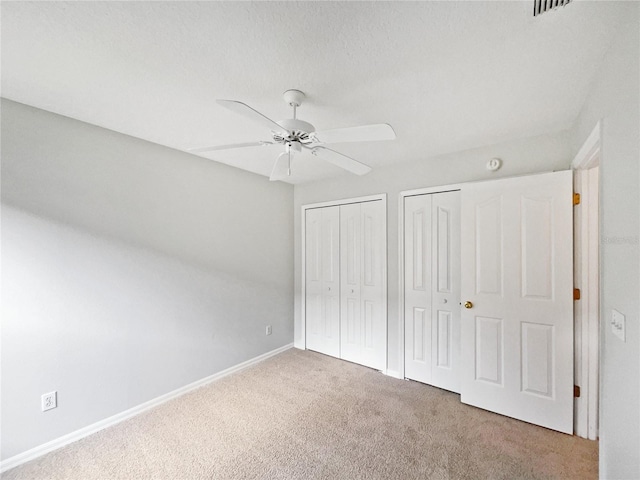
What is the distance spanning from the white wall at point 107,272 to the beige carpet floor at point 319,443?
0.33 m

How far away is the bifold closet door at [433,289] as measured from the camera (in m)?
2.66

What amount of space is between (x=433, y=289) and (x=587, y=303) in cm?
112

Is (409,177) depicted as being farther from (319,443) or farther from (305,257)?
(319,443)

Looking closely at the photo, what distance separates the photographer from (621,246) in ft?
3.84

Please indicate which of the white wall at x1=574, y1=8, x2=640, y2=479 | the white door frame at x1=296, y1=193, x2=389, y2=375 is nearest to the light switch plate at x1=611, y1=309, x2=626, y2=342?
the white wall at x1=574, y1=8, x2=640, y2=479

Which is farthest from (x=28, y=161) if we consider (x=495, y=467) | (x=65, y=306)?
(x=495, y=467)

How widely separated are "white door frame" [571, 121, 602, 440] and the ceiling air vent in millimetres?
1275

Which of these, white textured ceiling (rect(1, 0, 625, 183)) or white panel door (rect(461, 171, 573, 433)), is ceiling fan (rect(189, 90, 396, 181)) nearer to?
white textured ceiling (rect(1, 0, 625, 183))

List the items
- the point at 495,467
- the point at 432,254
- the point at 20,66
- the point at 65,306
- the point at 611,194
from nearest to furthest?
1. the point at 611,194
2. the point at 20,66
3. the point at 495,467
4. the point at 65,306
5. the point at 432,254

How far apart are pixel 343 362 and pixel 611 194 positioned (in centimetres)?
294

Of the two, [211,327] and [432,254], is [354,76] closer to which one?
[432,254]

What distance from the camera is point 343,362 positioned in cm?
341

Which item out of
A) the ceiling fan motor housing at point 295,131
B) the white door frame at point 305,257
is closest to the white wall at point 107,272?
the white door frame at point 305,257

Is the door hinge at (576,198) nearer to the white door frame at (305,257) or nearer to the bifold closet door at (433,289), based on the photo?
the bifold closet door at (433,289)
